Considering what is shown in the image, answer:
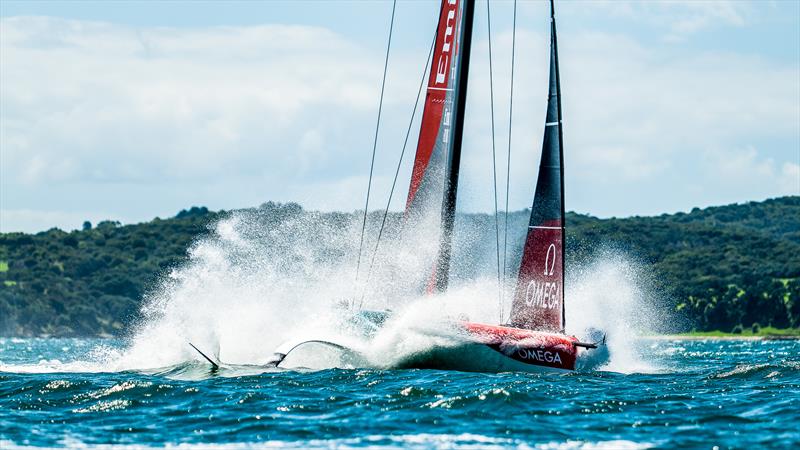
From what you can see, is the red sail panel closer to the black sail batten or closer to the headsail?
the black sail batten

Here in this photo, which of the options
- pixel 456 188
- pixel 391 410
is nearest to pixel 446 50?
pixel 456 188

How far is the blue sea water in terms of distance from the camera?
17328mm

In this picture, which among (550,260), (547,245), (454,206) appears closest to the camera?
(550,260)

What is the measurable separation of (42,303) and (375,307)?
155 metres

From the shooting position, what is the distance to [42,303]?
178 metres

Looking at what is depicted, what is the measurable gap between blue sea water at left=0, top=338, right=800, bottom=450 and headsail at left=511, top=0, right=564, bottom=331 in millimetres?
3952

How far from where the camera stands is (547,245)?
101 ft

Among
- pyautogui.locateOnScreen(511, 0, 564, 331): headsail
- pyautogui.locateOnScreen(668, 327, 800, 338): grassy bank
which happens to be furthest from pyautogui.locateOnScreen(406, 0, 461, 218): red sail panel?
pyautogui.locateOnScreen(668, 327, 800, 338): grassy bank

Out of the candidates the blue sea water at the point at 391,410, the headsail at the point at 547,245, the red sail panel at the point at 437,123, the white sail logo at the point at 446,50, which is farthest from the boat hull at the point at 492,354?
the white sail logo at the point at 446,50

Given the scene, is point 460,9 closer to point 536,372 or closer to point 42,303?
point 536,372

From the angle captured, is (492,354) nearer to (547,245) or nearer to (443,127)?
(547,245)

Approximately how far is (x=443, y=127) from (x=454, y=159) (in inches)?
36.3

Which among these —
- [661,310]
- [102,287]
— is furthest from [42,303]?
[661,310]

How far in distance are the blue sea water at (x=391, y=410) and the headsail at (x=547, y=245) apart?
3.95 metres
